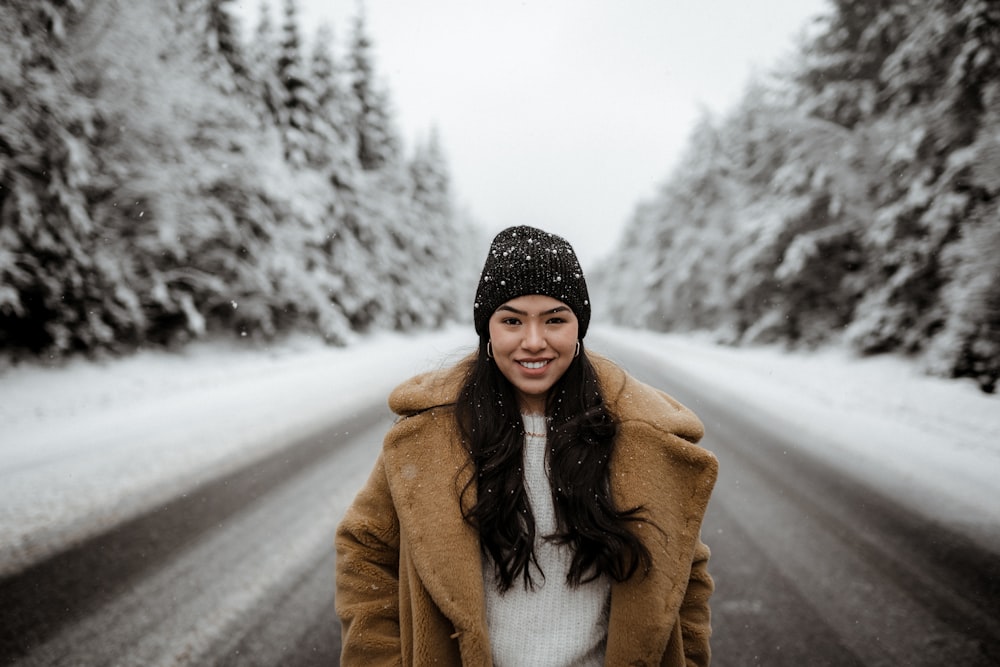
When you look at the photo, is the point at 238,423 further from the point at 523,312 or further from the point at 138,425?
the point at 523,312

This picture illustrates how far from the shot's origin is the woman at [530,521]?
1.29 metres

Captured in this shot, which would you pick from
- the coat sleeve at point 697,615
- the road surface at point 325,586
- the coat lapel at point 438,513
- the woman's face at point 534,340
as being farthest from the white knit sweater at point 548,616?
the road surface at point 325,586

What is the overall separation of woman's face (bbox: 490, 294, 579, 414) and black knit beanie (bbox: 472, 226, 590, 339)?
0.04 m

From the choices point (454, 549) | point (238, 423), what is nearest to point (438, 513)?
point (454, 549)

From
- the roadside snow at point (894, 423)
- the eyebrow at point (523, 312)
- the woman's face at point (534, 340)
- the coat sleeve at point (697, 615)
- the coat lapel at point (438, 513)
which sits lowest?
the roadside snow at point (894, 423)

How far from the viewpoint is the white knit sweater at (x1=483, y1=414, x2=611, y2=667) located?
1.34 metres

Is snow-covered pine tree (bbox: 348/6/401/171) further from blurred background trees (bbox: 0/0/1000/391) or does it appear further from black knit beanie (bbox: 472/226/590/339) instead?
black knit beanie (bbox: 472/226/590/339)

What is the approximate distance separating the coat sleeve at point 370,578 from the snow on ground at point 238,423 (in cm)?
69

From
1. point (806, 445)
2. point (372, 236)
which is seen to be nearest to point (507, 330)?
point (806, 445)

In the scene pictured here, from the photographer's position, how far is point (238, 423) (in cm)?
641

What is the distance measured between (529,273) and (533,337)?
22 cm

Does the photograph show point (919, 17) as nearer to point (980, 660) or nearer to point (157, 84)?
point (980, 660)

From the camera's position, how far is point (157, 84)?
29.2 feet

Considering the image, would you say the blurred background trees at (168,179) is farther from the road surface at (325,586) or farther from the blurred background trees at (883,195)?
the blurred background trees at (883,195)
